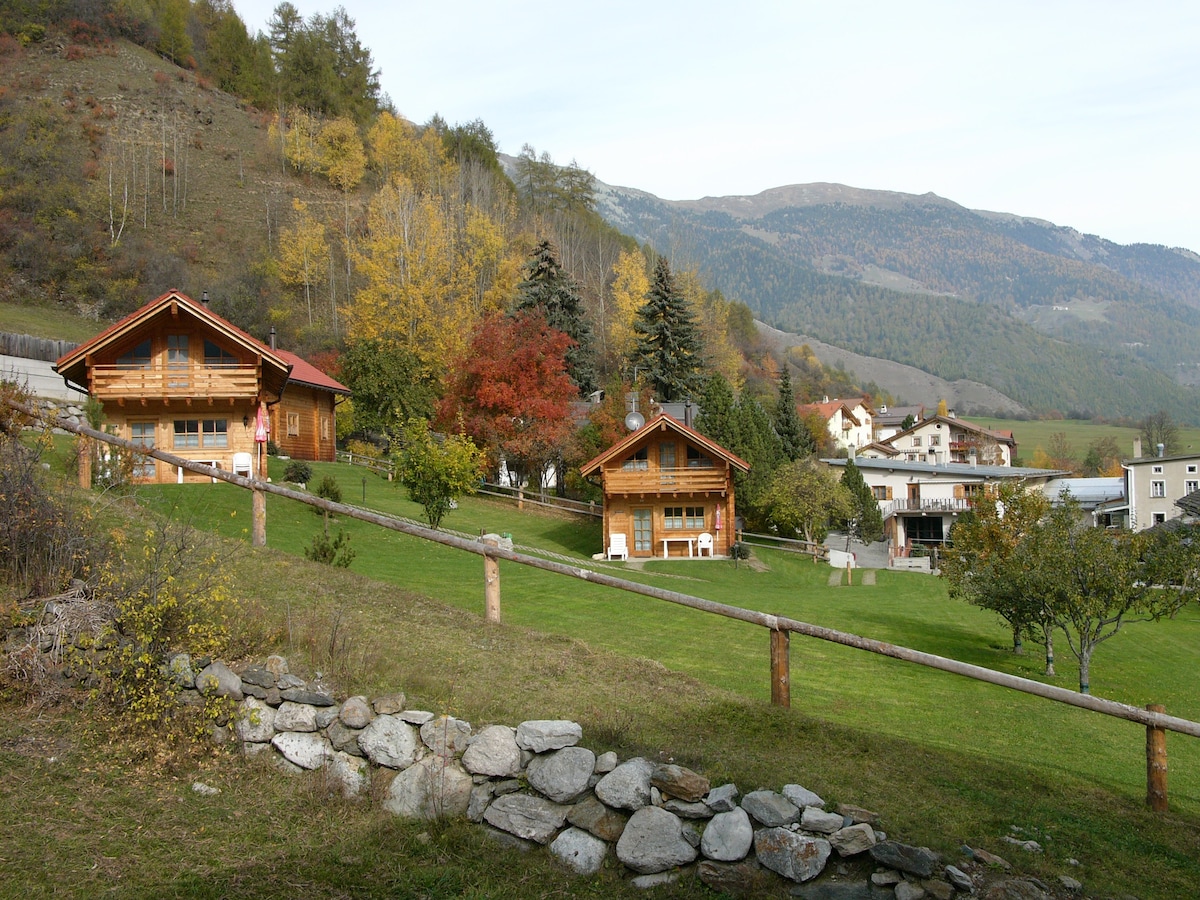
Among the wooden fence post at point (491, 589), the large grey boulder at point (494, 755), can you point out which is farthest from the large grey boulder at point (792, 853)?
the wooden fence post at point (491, 589)

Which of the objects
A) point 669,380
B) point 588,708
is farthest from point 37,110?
point 588,708

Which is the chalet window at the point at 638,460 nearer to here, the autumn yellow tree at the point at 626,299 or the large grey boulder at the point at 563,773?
the large grey boulder at the point at 563,773

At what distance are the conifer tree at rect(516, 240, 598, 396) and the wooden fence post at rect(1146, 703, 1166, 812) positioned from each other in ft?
154

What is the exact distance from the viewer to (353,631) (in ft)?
28.0

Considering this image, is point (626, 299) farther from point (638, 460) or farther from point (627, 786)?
point (627, 786)

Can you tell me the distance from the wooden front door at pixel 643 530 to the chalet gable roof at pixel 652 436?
2437mm

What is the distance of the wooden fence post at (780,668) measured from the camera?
24.3 feet

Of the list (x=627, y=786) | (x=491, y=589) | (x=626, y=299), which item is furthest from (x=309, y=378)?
(x=627, y=786)

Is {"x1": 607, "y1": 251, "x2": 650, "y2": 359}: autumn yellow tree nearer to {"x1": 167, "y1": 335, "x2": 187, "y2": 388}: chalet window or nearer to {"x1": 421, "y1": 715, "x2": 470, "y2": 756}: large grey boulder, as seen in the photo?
{"x1": 167, "y1": 335, "x2": 187, "y2": 388}: chalet window

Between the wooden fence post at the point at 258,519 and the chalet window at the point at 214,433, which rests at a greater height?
the chalet window at the point at 214,433

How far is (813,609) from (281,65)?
93.8 metres

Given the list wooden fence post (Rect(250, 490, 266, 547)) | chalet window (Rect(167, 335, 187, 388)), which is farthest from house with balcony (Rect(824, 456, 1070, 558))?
wooden fence post (Rect(250, 490, 266, 547))

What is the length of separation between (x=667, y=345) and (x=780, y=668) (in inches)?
1649

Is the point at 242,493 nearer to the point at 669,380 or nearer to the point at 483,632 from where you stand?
the point at 483,632
